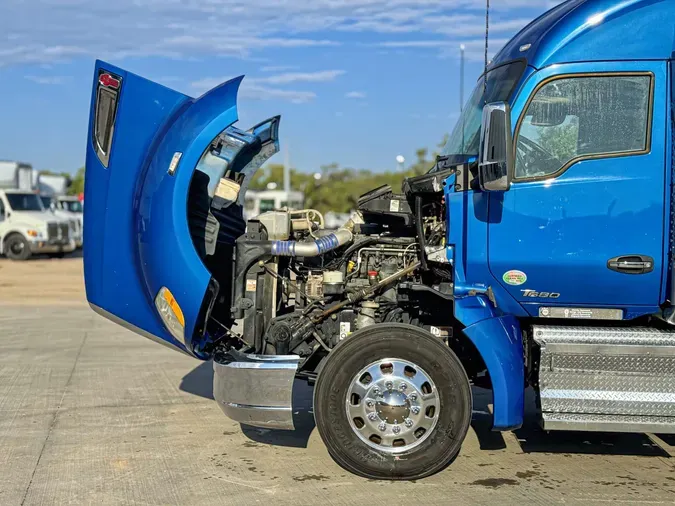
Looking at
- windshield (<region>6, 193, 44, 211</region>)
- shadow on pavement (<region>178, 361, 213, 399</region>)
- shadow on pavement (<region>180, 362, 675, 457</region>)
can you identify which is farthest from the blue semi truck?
windshield (<region>6, 193, 44, 211</region>)

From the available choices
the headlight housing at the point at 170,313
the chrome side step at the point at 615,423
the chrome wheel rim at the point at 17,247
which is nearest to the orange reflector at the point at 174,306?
the headlight housing at the point at 170,313

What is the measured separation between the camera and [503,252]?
5.57 m

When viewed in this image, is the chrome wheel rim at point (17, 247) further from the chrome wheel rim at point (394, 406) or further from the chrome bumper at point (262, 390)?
the chrome wheel rim at point (394, 406)

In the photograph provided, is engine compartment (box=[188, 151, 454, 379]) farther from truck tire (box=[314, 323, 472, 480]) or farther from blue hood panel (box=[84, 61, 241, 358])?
truck tire (box=[314, 323, 472, 480])

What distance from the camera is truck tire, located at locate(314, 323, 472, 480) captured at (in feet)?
18.1

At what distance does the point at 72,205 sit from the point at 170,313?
3311 cm

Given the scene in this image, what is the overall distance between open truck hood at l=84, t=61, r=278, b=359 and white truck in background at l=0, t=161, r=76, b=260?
22.3 meters

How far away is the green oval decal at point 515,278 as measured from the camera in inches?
221

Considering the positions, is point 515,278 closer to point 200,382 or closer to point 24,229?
point 200,382

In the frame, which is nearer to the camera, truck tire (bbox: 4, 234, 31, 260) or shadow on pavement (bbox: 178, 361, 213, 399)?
shadow on pavement (bbox: 178, 361, 213, 399)

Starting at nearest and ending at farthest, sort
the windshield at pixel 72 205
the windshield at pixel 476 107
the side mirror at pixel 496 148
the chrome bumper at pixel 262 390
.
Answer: the side mirror at pixel 496 148 < the chrome bumper at pixel 262 390 < the windshield at pixel 476 107 < the windshield at pixel 72 205

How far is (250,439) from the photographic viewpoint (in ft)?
21.4

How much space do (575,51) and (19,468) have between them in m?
4.66

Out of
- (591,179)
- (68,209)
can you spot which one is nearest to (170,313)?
(591,179)
